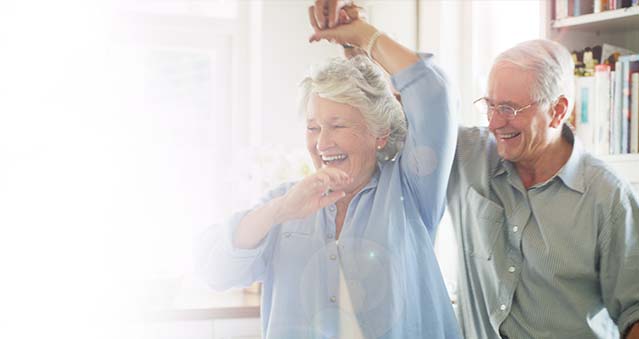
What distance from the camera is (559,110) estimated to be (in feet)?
5.00

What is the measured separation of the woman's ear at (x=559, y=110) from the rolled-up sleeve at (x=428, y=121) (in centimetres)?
29

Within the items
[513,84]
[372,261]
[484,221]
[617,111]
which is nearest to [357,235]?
[372,261]

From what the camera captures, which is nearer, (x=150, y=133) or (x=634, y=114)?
(x=634, y=114)

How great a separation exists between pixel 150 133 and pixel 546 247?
1.86m

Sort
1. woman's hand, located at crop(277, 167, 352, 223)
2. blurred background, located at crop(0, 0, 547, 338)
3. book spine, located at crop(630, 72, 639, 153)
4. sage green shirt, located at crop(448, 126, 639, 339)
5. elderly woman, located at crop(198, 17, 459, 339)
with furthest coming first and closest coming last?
blurred background, located at crop(0, 0, 547, 338) < book spine, located at crop(630, 72, 639, 153) < sage green shirt, located at crop(448, 126, 639, 339) < elderly woman, located at crop(198, 17, 459, 339) < woman's hand, located at crop(277, 167, 352, 223)

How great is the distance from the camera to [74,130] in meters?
2.69

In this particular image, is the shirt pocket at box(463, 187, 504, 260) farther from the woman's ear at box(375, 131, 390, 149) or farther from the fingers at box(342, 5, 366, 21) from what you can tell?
the fingers at box(342, 5, 366, 21)

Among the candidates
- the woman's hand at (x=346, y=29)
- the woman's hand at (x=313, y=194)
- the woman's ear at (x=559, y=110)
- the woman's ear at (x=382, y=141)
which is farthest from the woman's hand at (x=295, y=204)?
the woman's ear at (x=559, y=110)

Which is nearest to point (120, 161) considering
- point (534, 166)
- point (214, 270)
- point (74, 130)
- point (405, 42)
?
point (74, 130)

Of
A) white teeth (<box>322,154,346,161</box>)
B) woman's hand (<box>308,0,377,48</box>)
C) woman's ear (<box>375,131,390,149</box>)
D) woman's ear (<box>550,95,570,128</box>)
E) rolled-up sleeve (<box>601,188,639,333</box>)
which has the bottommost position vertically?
rolled-up sleeve (<box>601,188,639,333</box>)

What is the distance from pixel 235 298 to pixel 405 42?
3.58 ft

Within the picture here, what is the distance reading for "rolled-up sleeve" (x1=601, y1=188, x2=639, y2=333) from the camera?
1.43m

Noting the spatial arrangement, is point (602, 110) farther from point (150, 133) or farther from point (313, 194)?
point (150, 133)

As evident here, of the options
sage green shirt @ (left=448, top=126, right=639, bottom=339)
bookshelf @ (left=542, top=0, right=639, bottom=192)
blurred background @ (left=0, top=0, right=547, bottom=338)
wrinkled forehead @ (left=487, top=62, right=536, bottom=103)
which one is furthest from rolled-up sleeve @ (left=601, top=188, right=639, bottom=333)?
blurred background @ (left=0, top=0, right=547, bottom=338)
